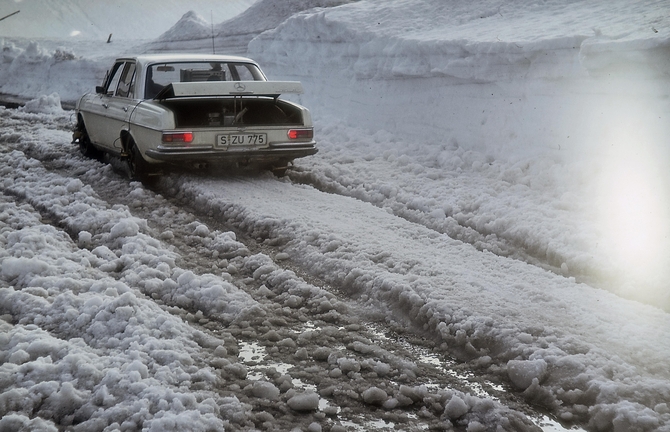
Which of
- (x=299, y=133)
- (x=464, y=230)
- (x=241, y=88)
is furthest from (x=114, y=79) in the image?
(x=464, y=230)

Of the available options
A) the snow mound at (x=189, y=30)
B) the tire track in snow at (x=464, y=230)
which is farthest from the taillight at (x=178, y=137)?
the snow mound at (x=189, y=30)

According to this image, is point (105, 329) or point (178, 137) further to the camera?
point (178, 137)

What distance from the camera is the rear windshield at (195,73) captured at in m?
8.15

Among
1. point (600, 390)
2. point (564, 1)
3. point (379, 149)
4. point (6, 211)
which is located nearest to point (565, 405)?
point (600, 390)

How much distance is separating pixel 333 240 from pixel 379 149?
4.41 meters

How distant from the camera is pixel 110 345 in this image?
370cm

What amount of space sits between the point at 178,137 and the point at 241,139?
71 centimetres

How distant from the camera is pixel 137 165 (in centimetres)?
785

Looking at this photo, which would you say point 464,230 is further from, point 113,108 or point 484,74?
point 113,108

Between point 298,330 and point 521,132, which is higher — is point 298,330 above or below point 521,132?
below

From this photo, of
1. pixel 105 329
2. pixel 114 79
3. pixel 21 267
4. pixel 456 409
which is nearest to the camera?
pixel 456 409

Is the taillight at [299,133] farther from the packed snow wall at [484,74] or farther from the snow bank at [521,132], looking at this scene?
the packed snow wall at [484,74]

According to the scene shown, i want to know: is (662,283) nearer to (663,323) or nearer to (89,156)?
(663,323)

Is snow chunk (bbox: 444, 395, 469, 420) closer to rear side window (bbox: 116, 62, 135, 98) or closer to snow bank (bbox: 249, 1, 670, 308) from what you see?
snow bank (bbox: 249, 1, 670, 308)
